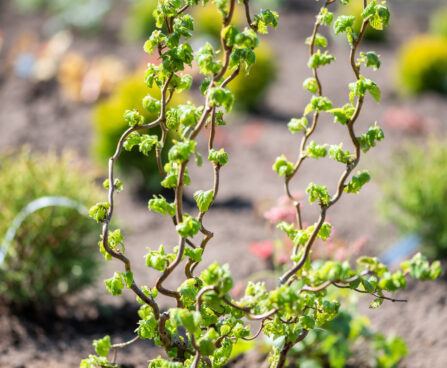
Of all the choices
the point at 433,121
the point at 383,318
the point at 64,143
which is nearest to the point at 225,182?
the point at 64,143

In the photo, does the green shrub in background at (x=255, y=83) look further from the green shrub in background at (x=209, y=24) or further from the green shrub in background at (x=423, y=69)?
the green shrub in background at (x=209, y=24)

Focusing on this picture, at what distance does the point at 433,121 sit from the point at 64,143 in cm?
419

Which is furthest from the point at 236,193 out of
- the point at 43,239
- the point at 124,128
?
the point at 43,239

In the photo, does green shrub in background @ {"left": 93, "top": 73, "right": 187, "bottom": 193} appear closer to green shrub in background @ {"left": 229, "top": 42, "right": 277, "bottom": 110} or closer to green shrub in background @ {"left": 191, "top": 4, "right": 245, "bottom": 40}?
green shrub in background @ {"left": 229, "top": 42, "right": 277, "bottom": 110}

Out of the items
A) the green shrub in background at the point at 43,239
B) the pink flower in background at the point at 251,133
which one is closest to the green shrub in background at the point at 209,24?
the pink flower in background at the point at 251,133

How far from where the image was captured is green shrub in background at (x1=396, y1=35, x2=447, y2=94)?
741cm

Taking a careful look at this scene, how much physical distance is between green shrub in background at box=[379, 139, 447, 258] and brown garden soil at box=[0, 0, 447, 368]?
0.25m

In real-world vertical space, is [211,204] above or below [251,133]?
below

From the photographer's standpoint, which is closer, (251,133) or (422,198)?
(422,198)

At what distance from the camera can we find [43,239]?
3.02 metres

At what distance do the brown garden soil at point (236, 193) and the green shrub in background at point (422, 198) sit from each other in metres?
0.25

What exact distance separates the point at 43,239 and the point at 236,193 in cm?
236

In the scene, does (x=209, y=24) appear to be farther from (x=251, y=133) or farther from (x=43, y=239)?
(x=43, y=239)

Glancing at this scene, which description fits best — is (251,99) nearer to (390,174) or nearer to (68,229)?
(390,174)
